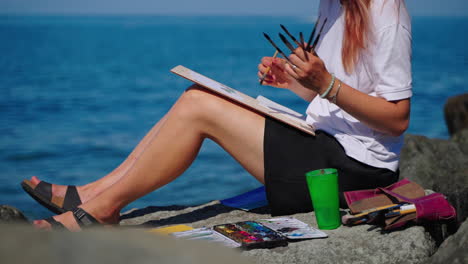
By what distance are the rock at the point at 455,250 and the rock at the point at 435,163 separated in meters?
1.49

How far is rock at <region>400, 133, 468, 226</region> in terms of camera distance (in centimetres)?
436

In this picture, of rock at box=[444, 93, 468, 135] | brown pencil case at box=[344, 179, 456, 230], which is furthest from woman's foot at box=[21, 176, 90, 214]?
rock at box=[444, 93, 468, 135]

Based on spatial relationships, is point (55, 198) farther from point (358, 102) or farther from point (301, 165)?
point (358, 102)

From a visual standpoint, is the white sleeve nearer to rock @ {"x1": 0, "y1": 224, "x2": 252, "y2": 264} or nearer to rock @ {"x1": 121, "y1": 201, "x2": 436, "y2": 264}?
rock @ {"x1": 121, "y1": 201, "x2": 436, "y2": 264}

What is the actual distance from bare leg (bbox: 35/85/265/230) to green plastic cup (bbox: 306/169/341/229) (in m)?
0.38

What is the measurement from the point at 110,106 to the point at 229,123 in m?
10.5

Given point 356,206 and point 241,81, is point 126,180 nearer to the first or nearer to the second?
point 356,206

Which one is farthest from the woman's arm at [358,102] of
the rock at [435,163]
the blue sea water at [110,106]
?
the blue sea water at [110,106]

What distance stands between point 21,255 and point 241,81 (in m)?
15.8

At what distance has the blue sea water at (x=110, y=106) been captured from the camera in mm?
7691

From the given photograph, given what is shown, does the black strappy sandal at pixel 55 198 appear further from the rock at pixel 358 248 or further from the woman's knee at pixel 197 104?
the rock at pixel 358 248

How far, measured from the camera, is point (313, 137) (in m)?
3.14

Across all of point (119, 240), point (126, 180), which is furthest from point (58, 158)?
point (119, 240)

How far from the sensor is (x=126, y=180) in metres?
3.11
